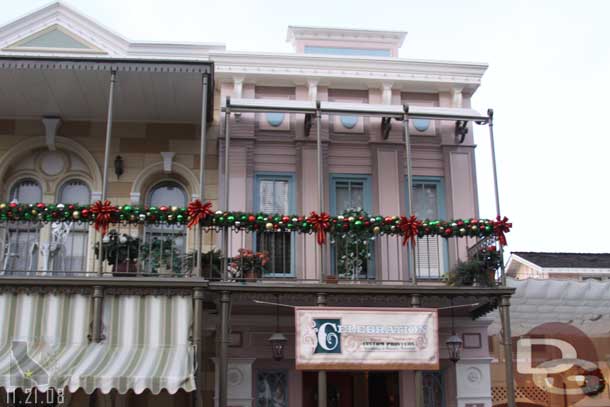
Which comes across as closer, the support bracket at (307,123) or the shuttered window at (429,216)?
the shuttered window at (429,216)

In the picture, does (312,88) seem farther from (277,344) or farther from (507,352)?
(507,352)

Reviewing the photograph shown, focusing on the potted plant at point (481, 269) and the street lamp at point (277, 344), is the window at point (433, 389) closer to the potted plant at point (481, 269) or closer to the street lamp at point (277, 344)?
the potted plant at point (481, 269)

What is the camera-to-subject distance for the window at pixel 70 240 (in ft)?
42.8

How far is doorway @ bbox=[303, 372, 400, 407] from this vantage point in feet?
44.7

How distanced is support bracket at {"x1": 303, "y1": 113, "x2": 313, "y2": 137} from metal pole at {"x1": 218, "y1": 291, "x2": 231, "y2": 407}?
368 cm

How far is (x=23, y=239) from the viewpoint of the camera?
13.4m

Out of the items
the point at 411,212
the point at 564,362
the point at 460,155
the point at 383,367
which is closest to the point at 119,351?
the point at 383,367

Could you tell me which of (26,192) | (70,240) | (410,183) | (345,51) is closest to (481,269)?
(410,183)

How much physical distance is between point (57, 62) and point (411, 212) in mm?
5971

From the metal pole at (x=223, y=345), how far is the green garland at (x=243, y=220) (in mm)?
1130

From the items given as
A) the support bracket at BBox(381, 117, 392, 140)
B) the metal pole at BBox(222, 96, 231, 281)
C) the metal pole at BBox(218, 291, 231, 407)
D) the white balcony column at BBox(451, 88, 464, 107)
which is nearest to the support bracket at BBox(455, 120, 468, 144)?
the white balcony column at BBox(451, 88, 464, 107)

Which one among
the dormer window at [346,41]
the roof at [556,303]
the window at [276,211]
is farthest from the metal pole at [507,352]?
the dormer window at [346,41]

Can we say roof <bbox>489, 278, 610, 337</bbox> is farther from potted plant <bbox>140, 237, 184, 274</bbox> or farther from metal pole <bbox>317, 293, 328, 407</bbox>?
potted plant <bbox>140, 237, 184, 274</bbox>

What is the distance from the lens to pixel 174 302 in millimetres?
A: 11281
